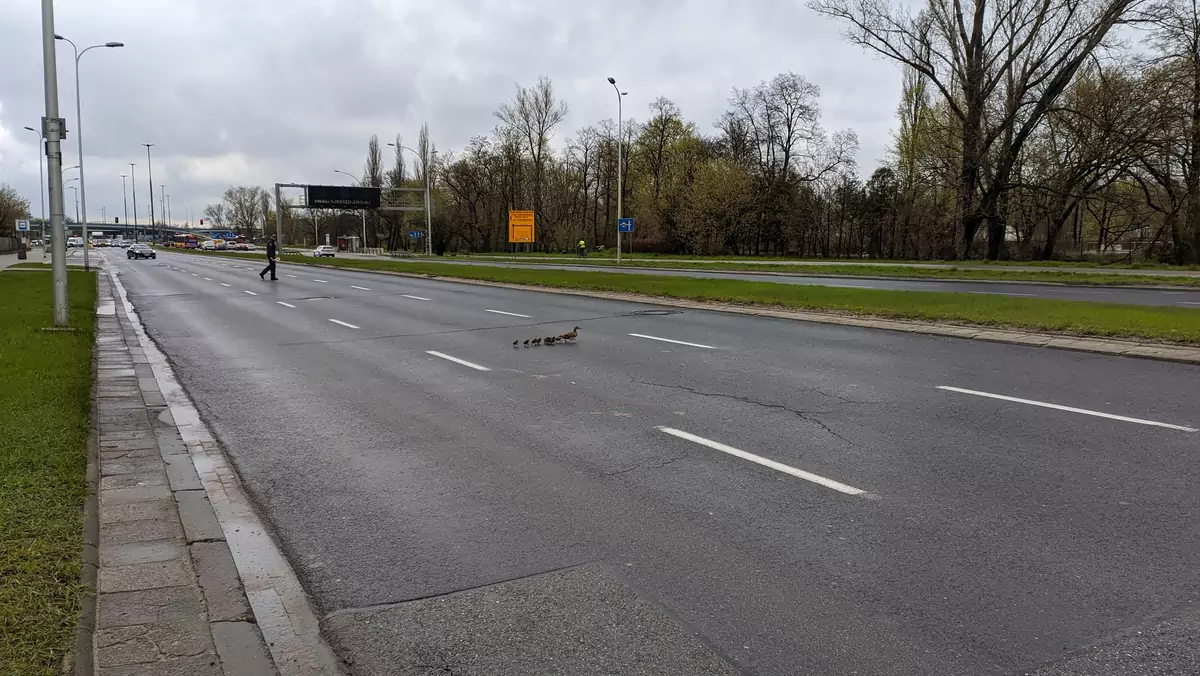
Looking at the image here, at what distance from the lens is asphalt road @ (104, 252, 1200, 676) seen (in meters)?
3.28

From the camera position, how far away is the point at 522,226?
71.9 metres

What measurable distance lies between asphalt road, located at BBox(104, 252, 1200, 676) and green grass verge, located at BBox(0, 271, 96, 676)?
107 centimetres

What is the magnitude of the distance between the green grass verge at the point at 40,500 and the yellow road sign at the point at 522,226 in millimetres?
61660

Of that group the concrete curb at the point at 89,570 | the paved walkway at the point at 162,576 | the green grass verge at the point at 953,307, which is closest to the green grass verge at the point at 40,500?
the concrete curb at the point at 89,570

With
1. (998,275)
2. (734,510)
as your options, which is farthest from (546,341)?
(998,275)

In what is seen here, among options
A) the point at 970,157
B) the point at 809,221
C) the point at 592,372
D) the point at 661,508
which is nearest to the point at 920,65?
the point at 970,157

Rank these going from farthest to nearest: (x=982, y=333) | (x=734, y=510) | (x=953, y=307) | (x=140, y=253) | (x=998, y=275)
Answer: (x=140, y=253) < (x=998, y=275) < (x=953, y=307) < (x=982, y=333) < (x=734, y=510)

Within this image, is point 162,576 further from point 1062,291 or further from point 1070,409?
point 1062,291

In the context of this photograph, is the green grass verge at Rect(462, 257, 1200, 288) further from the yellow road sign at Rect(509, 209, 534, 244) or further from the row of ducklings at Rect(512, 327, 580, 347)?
the yellow road sign at Rect(509, 209, 534, 244)

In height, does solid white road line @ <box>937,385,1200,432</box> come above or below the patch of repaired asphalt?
above

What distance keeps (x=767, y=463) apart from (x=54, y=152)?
14.2 metres

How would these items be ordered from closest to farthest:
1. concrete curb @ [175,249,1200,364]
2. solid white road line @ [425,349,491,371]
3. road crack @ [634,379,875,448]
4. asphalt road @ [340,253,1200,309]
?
road crack @ [634,379,875,448] → solid white road line @ [425,349,491,371] → concrete curb @ [175,249,1200,364] → asphalt road @ [340,253,1200,309]

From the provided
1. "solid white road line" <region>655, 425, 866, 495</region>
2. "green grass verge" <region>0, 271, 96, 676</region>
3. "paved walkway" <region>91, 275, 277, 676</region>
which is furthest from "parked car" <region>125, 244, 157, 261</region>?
"solid white road line" <region>655, 425, 866, 495</region>

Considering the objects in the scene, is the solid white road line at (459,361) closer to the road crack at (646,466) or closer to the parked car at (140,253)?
the road crack at (646,466)
